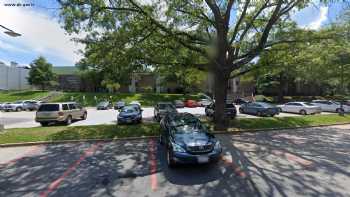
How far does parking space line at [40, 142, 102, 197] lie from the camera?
6934 millimetres

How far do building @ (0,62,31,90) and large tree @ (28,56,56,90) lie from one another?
22.7 ft

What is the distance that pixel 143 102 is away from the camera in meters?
54.6

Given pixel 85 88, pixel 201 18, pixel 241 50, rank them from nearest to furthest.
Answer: pixel 201 18 < pixel 241 50 < pixel 85 88

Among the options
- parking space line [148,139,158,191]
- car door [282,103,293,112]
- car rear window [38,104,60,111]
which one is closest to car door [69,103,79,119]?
car rear window [38,104,60,111]

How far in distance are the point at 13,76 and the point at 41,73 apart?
1810 centimetres

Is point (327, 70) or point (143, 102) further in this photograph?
point (143, 102)

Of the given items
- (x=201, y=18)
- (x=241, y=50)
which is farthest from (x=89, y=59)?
(x=241, y=50)

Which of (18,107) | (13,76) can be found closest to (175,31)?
(18,107)

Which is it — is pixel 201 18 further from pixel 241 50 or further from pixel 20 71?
pixel 20 71

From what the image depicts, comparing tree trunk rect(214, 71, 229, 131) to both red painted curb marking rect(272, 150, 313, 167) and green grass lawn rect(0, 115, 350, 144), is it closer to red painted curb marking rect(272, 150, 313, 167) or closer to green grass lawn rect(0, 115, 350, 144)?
green grass lawn rect(0, 115, 350, 144)

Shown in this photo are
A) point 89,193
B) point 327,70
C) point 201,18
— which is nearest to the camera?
point 89,193

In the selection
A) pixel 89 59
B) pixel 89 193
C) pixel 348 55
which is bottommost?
pixel 89 193

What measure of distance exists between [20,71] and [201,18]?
80.3m

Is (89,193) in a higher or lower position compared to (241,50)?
lower
